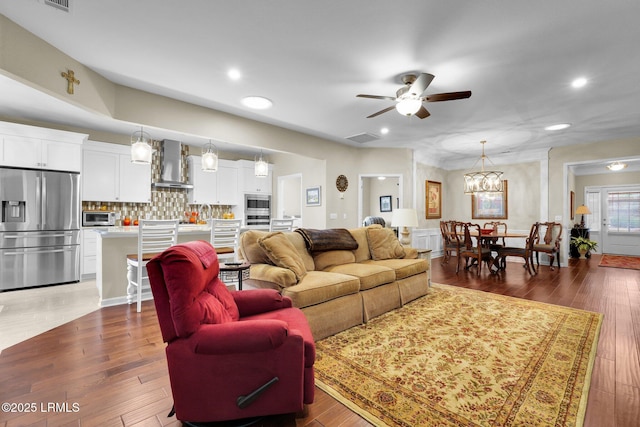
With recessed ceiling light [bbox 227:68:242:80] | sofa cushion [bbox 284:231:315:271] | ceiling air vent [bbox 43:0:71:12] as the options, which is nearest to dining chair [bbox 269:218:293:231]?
sofa cushion [bbox 284:231:315:271]

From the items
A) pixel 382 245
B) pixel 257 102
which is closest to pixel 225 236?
pixel 257 102

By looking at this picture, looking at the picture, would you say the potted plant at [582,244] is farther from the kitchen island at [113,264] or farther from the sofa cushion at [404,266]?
the kitchen island at [113,264]

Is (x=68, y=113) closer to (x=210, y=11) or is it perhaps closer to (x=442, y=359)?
(x=210, y=11)

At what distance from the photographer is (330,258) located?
3.53 m

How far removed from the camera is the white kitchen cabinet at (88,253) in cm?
512

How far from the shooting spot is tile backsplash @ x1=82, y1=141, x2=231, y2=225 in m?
5.79

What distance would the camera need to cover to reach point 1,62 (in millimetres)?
2420

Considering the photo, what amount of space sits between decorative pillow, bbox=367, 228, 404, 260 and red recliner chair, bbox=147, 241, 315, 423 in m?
2.58

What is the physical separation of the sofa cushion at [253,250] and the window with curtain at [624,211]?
10506mm

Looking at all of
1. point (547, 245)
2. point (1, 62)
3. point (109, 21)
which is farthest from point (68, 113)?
point (547, 245)

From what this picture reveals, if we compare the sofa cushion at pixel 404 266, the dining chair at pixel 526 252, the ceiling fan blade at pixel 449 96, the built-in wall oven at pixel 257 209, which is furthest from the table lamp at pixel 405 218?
the built-in wall oven at pixel 257 209

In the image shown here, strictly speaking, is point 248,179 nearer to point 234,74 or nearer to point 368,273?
point 234,74

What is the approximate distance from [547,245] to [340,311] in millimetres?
5530

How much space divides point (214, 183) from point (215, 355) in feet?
19.1
